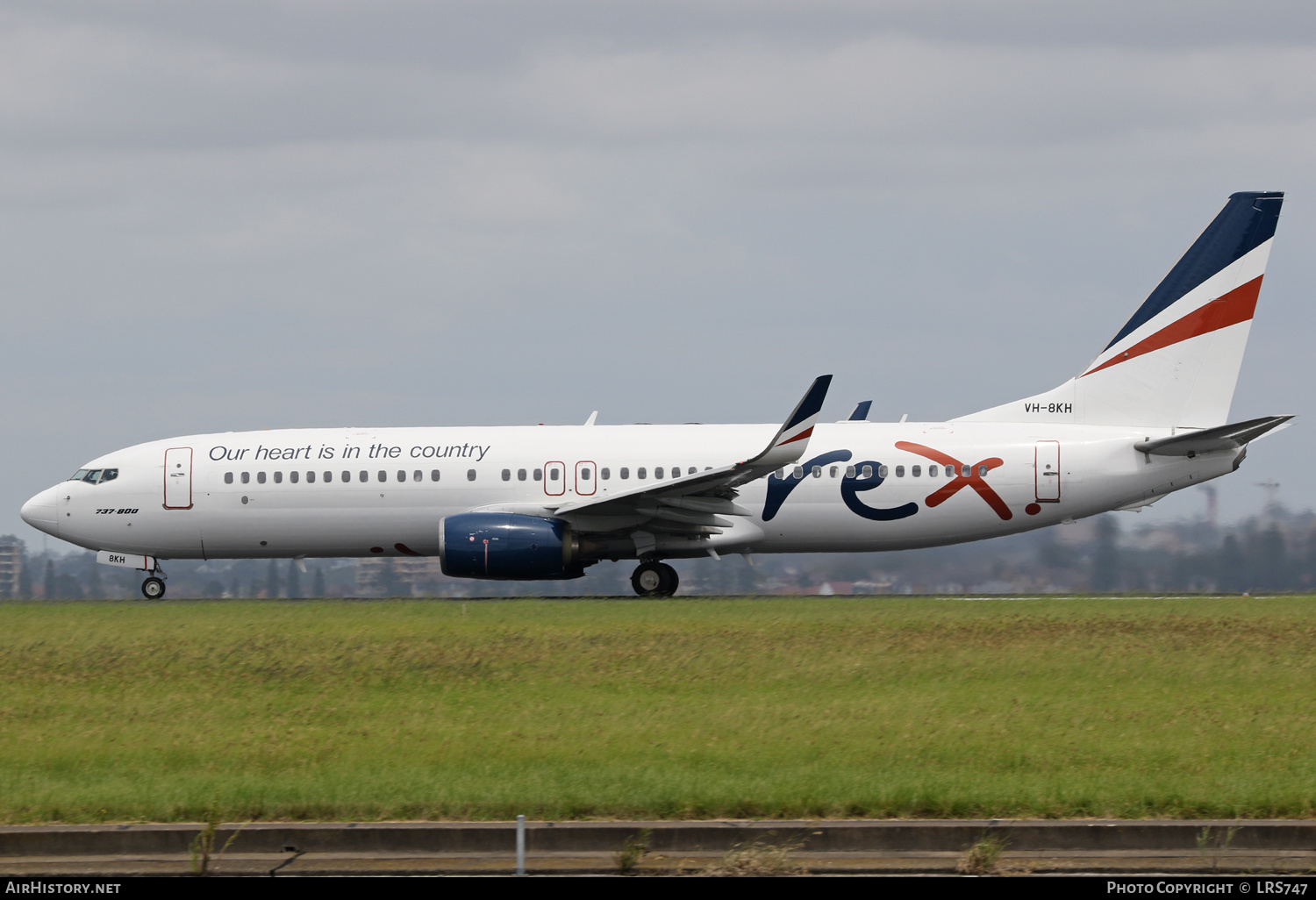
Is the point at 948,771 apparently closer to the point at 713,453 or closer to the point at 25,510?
the point at 713,453

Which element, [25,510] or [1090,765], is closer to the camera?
[1090,765]

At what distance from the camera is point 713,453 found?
31281 millimetres

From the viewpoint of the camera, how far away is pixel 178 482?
107 ft

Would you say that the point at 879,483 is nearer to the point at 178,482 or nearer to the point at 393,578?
the point at 178,482

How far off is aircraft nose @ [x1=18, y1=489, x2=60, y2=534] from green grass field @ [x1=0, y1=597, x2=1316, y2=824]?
11.3 metres

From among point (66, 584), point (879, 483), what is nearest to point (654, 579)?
point (879, 483)

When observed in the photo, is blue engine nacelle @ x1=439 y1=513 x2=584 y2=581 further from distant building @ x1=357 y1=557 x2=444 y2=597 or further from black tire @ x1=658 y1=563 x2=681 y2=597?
distant building @ x1=357 y1=557 x2=444 y2=597

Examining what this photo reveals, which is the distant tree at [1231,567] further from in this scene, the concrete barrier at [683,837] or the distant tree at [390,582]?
the concrete barrier at [683,837]

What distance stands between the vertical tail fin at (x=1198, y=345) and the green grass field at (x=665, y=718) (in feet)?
29.7

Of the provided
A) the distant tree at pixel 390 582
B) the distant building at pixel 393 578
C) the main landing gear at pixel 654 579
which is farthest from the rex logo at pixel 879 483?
the distant tree at pixel 390 582

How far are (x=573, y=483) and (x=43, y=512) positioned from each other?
12360mm

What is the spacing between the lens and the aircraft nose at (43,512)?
33.3 meters
